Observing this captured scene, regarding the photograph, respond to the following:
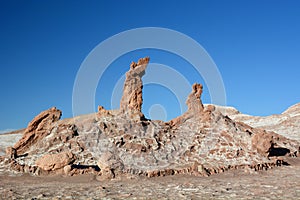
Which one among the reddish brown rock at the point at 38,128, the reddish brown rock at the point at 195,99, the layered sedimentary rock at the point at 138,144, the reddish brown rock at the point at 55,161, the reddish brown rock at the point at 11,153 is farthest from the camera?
the reddish brown rock at the point at 195,99

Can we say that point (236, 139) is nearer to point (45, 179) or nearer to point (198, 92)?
point (198, 92)

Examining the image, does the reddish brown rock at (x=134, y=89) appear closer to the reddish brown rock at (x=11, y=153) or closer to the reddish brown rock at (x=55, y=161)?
the reddish brown rock at (x=55, y=161)

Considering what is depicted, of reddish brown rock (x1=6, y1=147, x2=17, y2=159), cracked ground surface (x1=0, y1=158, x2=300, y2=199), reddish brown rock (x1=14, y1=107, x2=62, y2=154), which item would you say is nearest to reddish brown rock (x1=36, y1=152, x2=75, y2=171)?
cracked ground surface (x1=0, y1=158, x2=300, y2=199)

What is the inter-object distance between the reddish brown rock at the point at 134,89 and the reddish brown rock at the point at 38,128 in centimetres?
454

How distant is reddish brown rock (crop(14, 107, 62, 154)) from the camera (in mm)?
18562

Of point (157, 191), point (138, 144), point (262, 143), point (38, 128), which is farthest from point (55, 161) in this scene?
point (262, 143)

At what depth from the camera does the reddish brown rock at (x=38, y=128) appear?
1856 cm

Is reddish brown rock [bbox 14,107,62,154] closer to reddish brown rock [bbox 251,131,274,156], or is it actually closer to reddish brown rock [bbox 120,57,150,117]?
reddish brown rock [bbox 120,57,150,117]

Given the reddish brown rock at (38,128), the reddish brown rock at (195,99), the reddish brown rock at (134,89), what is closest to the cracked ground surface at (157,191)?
the reddish brown rock at (38,128)

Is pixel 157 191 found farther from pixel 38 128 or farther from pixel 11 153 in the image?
pixel 38 128

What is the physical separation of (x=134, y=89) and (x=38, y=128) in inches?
267

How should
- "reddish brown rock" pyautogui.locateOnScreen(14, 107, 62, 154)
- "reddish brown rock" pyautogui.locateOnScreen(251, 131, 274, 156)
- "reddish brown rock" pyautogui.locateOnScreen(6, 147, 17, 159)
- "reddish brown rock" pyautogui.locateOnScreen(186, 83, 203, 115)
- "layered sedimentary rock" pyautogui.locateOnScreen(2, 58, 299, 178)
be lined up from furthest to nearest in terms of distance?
"reddish brown rock" pyautogui.locateOnScreen(186, 83, 203, 115) → "reddish brown rock" pyautogui.locateOnScreen(14, 107, 62, 154) → "reddish brown rock" pyautogui.locateOnScreen(251, 131, 274, 156) → "reddish brown rock" pyautogui.locateOnScreen(6, 147, 17, 159) → "layered sedimentary rock" pyautogui.locateOnScreen(2, 58, 299, 178)

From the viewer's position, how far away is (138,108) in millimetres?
20125

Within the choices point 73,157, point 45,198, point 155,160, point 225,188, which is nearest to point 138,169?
point 155,160
